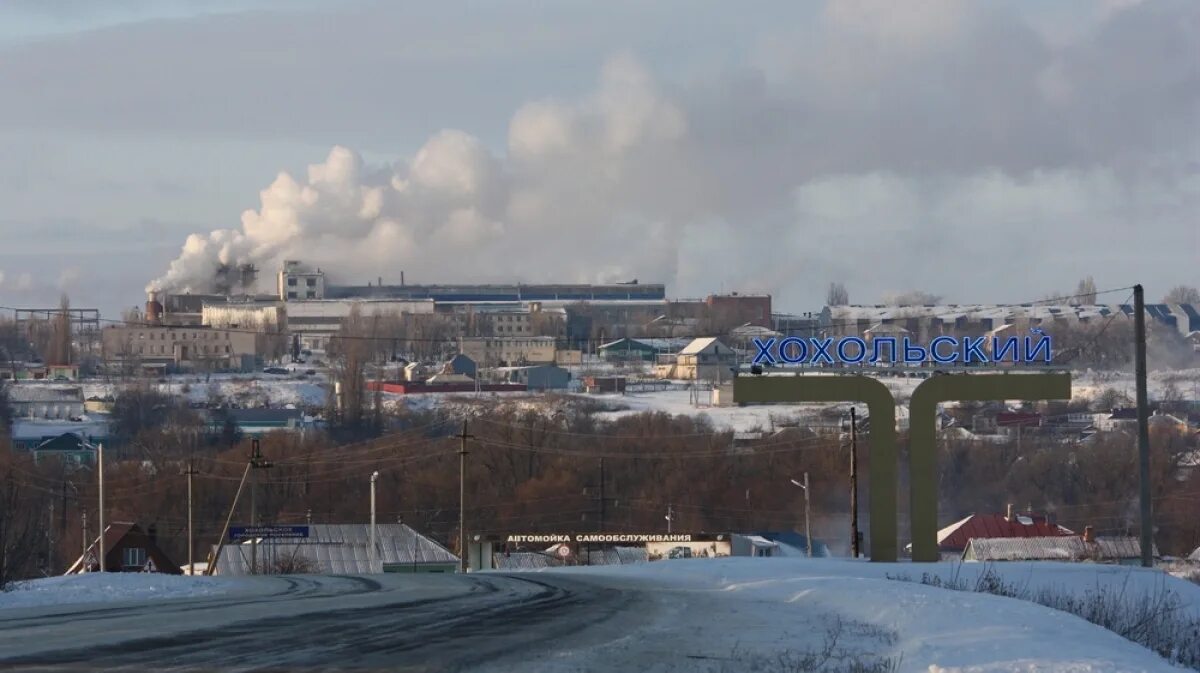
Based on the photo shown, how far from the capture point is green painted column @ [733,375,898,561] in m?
33.0

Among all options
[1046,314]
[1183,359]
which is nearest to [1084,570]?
[1183,359]

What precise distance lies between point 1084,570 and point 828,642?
14.4 metres

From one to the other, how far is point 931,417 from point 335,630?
21698 mm

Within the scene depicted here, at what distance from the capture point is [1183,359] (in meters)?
122

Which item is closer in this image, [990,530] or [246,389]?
[990,530]

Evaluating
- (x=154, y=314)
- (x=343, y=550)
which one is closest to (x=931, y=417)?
(x=343, y=550)

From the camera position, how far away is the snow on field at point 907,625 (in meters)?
12.4

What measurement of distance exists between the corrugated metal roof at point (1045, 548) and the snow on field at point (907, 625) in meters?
27.1

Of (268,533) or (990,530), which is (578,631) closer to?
(268,533)

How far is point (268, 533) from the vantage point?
52.2m

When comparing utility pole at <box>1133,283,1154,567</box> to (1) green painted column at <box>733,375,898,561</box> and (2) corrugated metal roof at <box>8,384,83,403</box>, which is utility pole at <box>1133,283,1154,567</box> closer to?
(1) green painted column at <box>733,375,898,561</box>

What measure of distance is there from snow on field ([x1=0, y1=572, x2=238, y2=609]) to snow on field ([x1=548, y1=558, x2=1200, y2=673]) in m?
6.61

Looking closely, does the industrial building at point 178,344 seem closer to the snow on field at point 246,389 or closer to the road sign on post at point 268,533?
the snow on field at point 246,389

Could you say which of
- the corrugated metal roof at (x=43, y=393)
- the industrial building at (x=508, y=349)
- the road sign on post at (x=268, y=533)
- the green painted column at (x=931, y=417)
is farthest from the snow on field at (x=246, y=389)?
the green painted column at (x=931, y=417)
